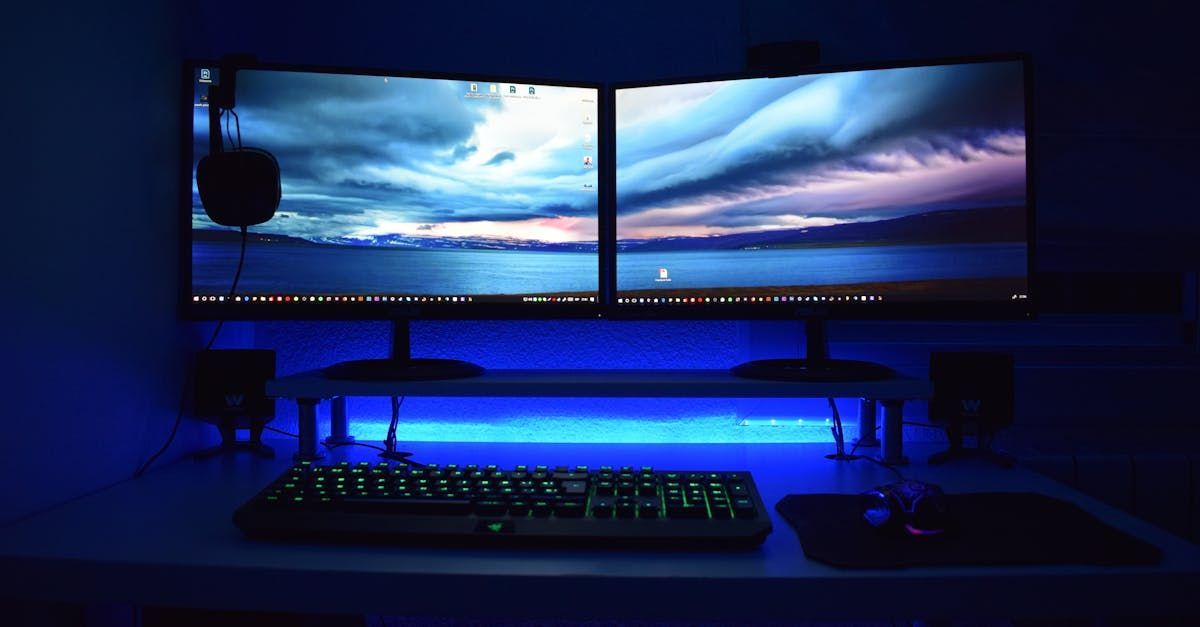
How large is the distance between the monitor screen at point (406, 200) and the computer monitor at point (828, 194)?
11 cm

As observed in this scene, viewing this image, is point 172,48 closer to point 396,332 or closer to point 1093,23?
point 396,332

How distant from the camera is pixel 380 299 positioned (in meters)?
1.25

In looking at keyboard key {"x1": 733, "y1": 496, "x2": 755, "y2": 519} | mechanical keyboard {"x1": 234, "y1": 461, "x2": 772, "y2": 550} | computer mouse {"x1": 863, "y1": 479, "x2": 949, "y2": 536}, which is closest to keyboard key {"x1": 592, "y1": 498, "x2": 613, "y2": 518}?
mechanical keyboard {"x1": 234, "y1": 461, "x2": 772, "y2": 550}

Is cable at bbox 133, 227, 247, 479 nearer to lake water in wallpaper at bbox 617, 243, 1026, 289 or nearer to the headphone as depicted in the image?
the headphone

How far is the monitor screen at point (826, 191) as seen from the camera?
1.19 meters

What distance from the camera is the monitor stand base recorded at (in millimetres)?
1208

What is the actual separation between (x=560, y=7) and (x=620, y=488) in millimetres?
1023

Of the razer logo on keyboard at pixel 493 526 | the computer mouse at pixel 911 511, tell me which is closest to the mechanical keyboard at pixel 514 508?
the razer logo on keyboard at pixel 493 526

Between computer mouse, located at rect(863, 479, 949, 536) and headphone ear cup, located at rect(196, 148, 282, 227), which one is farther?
headphone ear cup, located at rect(196, 148, 282, 227)

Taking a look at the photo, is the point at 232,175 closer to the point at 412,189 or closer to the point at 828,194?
the point at 412,189

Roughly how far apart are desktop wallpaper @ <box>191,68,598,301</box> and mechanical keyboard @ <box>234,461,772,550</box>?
40cm

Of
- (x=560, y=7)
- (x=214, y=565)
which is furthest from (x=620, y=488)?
(x=560, y=7)

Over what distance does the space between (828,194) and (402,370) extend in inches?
29.3

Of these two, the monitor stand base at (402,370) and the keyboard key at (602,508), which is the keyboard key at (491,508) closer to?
the keyboard key at (602,508)
